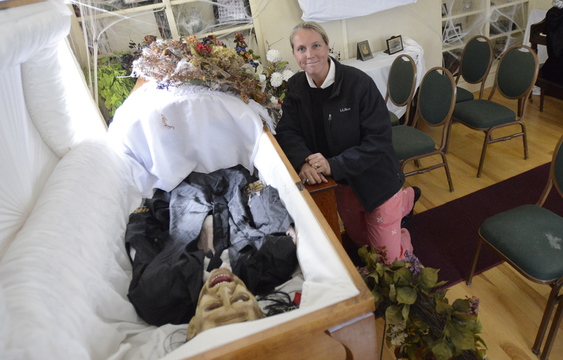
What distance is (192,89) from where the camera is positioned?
181 cm

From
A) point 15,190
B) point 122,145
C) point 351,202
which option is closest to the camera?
point 15,190

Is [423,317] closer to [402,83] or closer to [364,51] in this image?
[402,83]

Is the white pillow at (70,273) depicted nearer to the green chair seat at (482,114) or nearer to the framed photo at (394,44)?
the green chair seat at (482,114)

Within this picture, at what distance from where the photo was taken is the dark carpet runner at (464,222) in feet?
6.29

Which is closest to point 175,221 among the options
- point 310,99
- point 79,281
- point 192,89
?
point 79,281

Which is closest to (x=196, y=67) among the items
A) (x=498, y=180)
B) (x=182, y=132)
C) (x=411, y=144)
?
(x=182, y=132)

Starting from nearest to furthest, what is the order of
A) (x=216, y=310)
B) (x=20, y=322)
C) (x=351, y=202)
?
1. (x=20, y=322)
2. (x=216, y=310)
3. (x=351, y=202)

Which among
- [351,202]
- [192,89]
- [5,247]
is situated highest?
[192,89]

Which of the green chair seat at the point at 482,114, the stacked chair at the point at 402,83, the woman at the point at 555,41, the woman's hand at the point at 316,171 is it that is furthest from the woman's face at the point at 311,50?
the woman at the point at 555,41

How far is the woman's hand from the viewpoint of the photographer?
1.45 metres

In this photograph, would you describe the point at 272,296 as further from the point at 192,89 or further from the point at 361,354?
the point at 192,89

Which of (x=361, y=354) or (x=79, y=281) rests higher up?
(x=79, y=281)

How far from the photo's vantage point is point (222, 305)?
3.38 ft

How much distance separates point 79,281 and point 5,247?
29 centimetres
